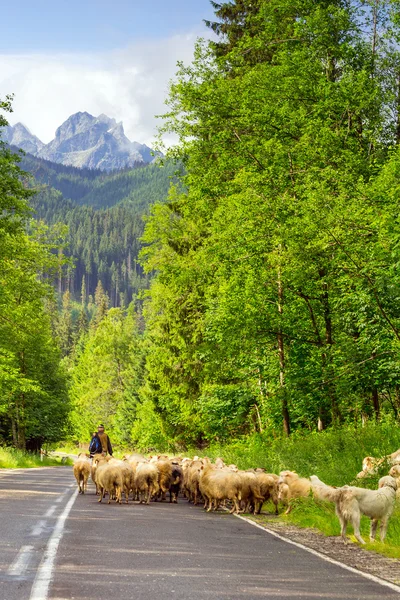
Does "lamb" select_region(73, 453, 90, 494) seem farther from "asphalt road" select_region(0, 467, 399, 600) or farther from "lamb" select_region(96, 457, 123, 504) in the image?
"asphalt road" select_region(0, 467, 399, 600)

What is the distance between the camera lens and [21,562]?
298 inches

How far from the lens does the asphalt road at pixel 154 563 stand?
21.4 feet

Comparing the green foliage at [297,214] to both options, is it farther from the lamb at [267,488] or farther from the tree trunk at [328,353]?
the lamb at [267,488]

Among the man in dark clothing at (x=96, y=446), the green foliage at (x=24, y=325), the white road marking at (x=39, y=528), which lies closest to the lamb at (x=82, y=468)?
the man in dark clothing at (x=96, y=446)

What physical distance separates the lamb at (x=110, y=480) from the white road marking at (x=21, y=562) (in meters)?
7.98

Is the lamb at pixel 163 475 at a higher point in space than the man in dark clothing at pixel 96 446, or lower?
lower

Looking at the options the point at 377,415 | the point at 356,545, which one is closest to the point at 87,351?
the point at 377,415

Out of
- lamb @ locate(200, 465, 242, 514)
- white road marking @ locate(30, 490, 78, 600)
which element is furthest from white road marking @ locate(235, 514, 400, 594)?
white road marking @ locate(30, 490, 78, 600)

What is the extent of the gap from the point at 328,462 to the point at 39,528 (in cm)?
829

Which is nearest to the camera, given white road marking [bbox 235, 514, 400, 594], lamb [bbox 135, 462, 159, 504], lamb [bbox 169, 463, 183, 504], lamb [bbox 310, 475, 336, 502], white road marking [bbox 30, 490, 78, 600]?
white road marking [bbox 30, 490, 78, 600]

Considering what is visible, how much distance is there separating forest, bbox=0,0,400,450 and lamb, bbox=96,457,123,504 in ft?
21.0

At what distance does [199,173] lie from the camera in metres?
30.3

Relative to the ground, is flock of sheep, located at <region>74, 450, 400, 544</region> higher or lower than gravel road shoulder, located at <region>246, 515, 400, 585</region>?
higher

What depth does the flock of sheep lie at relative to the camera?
1062cm
